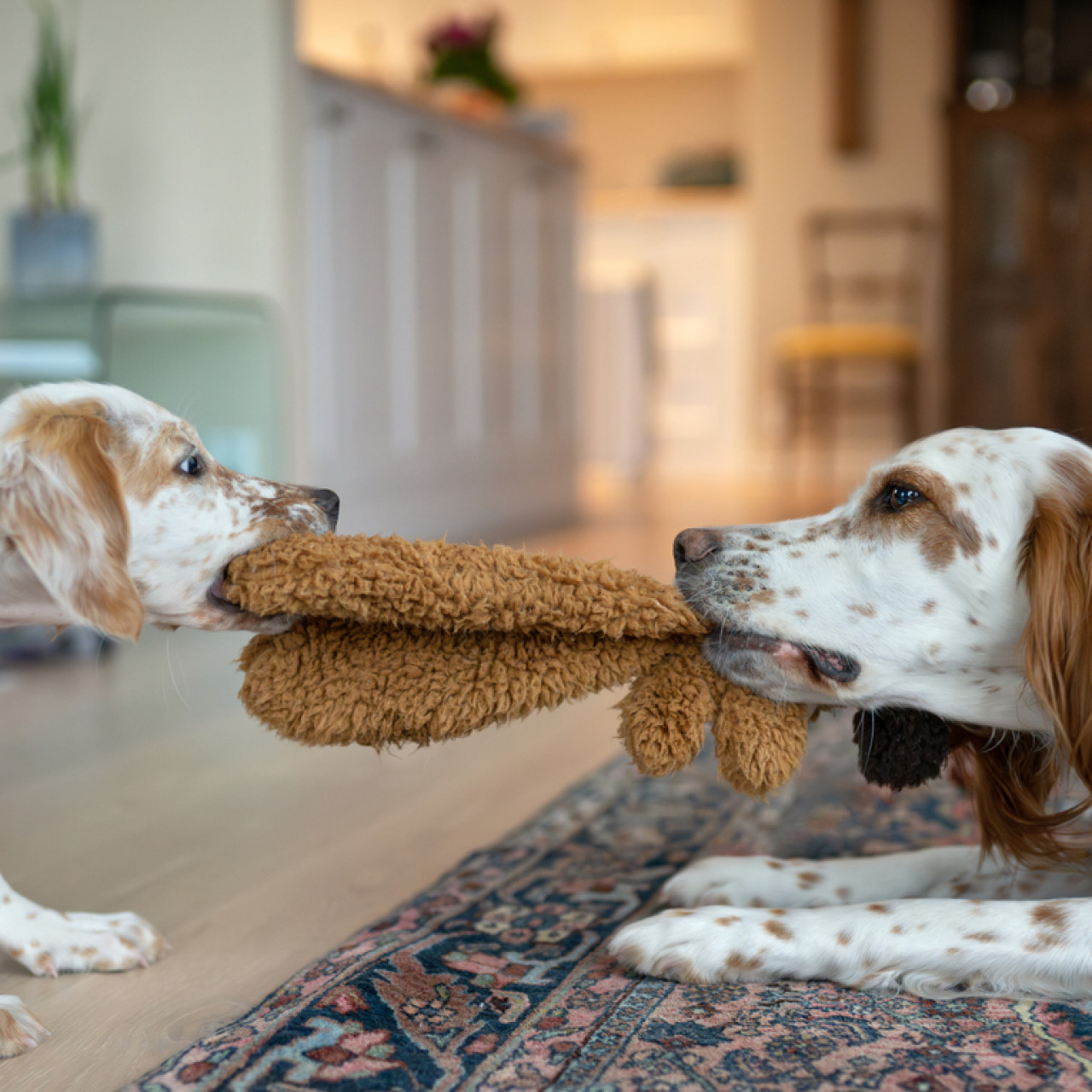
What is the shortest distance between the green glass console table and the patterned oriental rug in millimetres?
1885

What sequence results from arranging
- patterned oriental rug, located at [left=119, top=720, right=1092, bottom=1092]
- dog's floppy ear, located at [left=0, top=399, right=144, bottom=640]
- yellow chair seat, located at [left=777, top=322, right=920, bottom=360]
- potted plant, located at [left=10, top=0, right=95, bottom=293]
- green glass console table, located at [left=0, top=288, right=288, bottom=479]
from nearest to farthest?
1. patterned oriental rug, located at [left=119, top=720, right=1092, bottom=1092]
2. dog's floppy ear, located at [left=0, top=399, right=144, bottom=640]
3. green glass console table, located at [left=0, top=288, right=288, bottom=479]
4. potted plant, located at [left=10, top=0, right=95, bottom=293]
5. yellow chair seat, located at [left=777, top=322, right=920, bottom=360]

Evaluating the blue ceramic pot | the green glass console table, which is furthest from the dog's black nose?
the blue ceramic pot

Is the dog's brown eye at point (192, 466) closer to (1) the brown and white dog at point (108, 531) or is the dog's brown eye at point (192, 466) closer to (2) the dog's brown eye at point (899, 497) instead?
(1) the brown and white dog at point (108, 531)

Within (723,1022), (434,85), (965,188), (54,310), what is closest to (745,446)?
(965,188)

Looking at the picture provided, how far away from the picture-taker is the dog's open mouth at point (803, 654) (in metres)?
1.39

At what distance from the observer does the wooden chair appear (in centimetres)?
789

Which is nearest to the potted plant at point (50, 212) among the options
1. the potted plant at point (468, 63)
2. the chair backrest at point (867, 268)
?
the potted plant at point (468, 63)

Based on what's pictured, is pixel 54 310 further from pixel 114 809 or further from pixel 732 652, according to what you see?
pixel 732 652

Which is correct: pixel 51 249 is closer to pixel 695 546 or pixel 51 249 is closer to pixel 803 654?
pixel 695 546

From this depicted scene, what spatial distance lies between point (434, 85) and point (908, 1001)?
15.9ft

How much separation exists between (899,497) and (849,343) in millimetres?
5745

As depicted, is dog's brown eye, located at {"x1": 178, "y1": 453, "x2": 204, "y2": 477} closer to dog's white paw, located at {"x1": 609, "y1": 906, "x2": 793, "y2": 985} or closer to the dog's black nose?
the dog's black nose

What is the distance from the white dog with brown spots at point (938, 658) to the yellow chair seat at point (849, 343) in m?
5.70

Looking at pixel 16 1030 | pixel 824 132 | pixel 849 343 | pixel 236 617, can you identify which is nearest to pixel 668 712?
pixel 236 617
